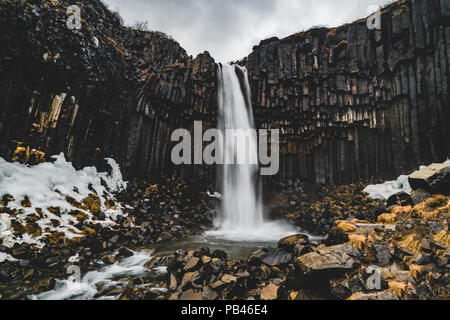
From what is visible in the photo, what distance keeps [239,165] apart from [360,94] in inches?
487

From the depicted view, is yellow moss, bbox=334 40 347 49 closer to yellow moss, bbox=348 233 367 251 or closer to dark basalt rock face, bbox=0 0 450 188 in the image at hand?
dark basalt rock face, bbox=0 0 450 188

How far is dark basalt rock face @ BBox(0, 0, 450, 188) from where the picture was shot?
38.3 feet

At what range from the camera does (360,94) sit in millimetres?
18938

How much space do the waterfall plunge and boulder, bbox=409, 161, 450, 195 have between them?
11.6 m

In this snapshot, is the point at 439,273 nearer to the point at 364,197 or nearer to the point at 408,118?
the point at 364,197

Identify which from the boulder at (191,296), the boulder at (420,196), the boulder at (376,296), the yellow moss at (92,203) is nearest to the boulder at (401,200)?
the boulder at (420,196)

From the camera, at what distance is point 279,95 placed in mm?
20672

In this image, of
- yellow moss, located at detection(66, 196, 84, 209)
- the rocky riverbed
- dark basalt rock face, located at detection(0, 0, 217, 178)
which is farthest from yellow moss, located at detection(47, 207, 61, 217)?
dark basalt rock face, located at detection(0, 0, 217, 178)

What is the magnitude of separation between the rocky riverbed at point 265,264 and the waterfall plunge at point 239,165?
9923 millimetres

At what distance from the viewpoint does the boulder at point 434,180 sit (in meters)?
8.01

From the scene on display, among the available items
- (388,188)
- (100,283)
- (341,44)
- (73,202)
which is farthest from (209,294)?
(341,44)

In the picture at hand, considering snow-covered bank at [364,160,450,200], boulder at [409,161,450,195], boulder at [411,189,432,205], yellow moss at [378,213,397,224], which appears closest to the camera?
yellow moss at [378,213,397,224]

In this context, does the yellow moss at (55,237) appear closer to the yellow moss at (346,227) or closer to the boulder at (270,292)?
the boulder at (270,292)
